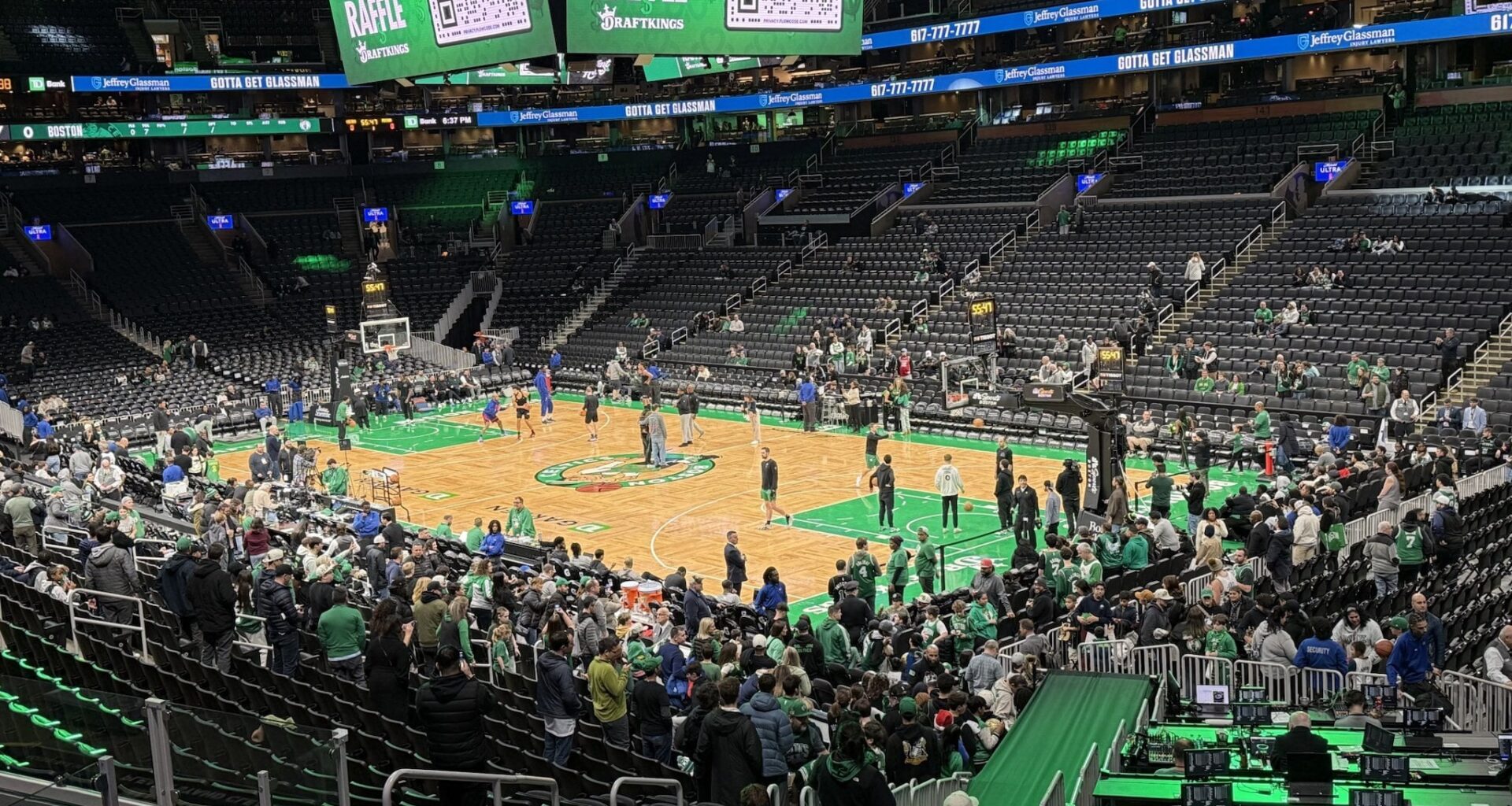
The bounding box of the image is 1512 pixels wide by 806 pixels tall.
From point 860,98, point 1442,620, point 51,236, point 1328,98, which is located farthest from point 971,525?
point 51,236

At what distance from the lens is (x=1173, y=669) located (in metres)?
13.9

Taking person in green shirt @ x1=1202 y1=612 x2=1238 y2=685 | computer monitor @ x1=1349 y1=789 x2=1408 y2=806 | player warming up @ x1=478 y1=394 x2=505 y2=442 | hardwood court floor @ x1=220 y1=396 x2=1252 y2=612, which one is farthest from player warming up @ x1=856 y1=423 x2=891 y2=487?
computer monitor @ x1=1349 y1=789 x2=1408 y2=806

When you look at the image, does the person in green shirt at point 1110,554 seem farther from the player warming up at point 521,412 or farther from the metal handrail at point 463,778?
the player warming up at point 521,412

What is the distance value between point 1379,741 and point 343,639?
8.61m

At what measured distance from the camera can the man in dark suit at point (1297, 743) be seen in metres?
10.1

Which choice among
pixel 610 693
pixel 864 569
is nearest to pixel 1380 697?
pixel 610 693

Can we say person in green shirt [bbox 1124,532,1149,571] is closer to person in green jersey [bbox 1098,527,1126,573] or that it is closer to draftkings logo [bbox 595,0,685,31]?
person in green jersey [bbox 1098,527,1126,573]

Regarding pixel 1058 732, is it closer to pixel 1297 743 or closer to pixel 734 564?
pixel 1297 743

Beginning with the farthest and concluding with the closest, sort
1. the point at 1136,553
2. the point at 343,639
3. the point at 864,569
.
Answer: the point at 1136,553, the point at 864,569, the point at 343,639

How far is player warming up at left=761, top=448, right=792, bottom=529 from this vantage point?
24.7 meters

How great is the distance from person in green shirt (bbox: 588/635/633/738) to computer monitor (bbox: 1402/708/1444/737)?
589 cm

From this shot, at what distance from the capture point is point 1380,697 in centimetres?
A: 1197

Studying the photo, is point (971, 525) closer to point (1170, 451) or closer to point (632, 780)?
point (1170, 451)

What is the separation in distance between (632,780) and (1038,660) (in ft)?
19.8
